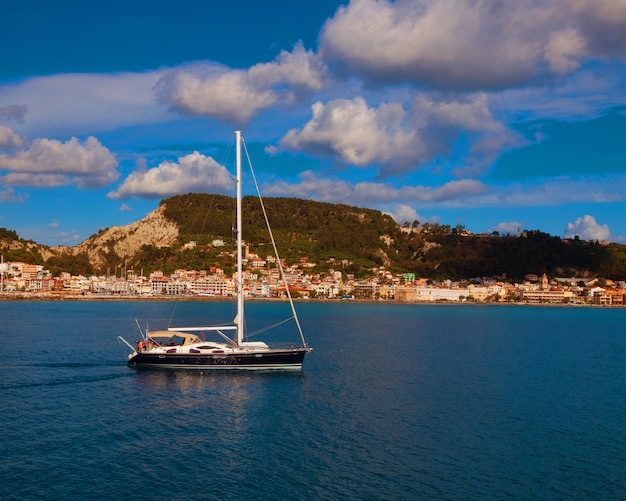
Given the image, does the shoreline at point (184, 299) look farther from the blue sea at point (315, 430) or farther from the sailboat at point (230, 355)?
the sailboat at point (230, 355)

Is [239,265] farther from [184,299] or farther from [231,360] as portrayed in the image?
[184,299]

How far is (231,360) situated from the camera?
3167 centimetres

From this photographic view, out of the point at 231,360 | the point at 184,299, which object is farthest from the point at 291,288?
the point at 231,360

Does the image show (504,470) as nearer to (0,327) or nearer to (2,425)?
(2,425)

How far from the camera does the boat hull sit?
31578mm

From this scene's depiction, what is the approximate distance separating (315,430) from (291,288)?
139m

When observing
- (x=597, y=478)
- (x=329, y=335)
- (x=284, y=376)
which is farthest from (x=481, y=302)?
(x=597, y=478)

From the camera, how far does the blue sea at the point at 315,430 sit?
53.7 ft

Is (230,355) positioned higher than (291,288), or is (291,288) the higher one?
(291,288)

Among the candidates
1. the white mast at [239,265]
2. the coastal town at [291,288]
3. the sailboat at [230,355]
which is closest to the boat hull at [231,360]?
the sailboat at [230,355]

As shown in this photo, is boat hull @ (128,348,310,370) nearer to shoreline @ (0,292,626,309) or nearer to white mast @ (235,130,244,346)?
white mast @ (235,130,244,346)

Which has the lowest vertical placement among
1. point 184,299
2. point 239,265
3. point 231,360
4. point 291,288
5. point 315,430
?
point 315,430

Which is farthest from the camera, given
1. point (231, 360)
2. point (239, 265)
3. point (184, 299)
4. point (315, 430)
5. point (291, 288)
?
point (291, 288)

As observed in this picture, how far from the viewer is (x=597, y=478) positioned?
17281 mm
